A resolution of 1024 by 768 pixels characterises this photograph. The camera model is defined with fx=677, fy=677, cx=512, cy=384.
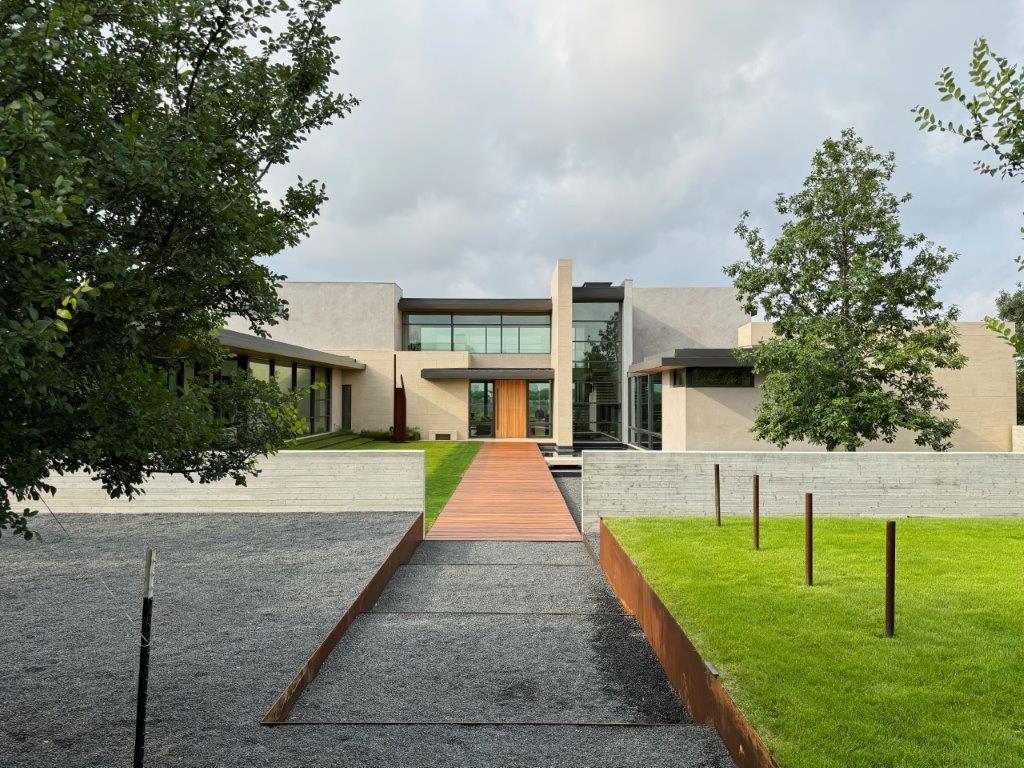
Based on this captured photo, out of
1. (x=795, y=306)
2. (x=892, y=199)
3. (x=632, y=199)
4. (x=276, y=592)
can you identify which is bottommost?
(x=276, y=592)

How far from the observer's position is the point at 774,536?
9.21 metres

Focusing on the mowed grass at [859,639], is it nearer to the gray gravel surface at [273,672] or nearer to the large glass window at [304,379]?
the gray gravel surface at [273,672]

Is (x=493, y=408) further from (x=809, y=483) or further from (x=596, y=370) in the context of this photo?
(x=809, y=483)

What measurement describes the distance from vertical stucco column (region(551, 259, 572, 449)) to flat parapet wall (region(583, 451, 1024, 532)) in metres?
13.4

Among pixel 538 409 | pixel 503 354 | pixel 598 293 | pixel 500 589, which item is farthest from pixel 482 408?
pixel 500 589

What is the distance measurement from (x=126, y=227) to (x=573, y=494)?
14.4 meters

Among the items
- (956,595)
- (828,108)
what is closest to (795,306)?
(828,108)

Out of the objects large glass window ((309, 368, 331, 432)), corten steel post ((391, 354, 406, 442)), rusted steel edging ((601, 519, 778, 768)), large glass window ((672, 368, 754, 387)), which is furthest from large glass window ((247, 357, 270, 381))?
rusted steel edging ((601, 519, 778, 768))

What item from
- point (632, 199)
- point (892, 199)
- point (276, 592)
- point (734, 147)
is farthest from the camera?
point (632, 199)

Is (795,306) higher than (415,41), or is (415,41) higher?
(415,41)

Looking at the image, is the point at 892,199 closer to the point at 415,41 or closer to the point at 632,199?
the point at 415,41

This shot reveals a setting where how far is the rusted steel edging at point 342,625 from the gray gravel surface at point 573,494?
4.11m

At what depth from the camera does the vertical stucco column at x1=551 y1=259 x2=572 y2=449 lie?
24656mm

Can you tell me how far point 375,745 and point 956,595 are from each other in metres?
5.57
